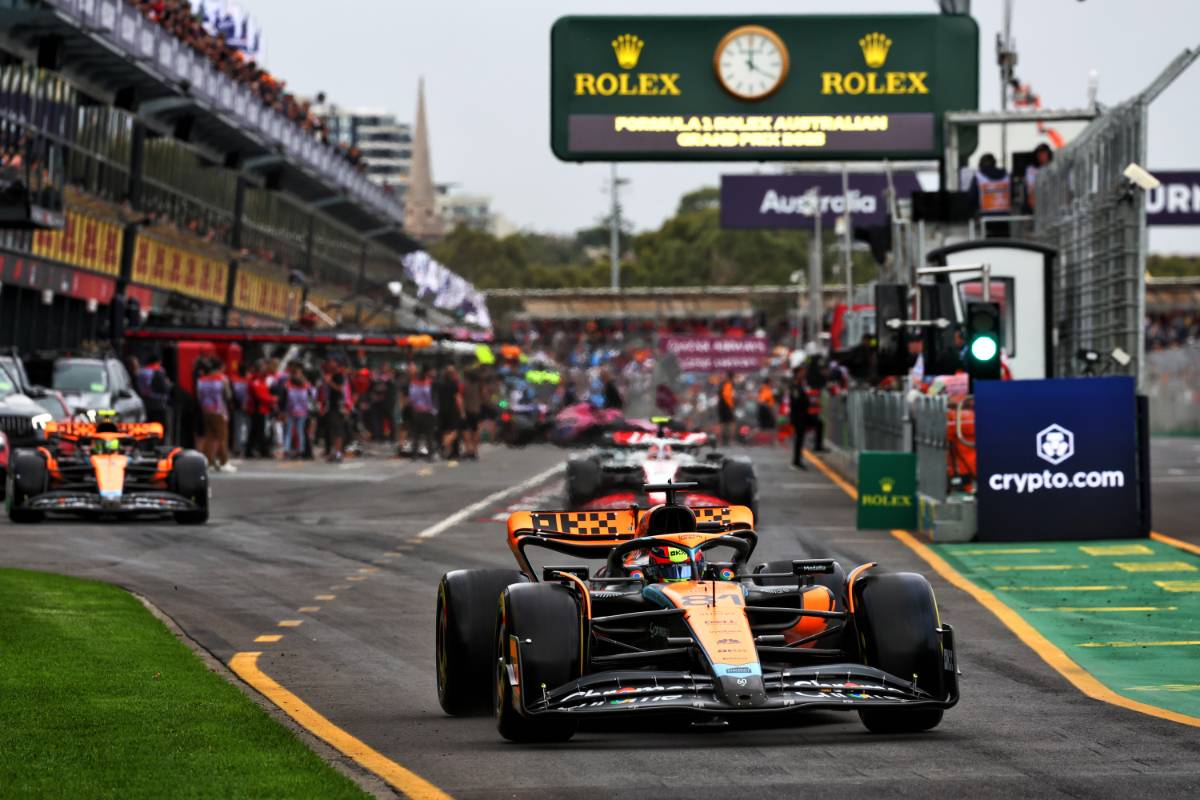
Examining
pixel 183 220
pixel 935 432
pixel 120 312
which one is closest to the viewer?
pixel 935 432

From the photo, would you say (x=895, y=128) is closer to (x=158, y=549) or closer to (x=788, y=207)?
(x=158, y=549)

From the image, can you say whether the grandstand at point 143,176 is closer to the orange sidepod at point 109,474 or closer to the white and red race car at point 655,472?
the orange sidepod at point 109,474

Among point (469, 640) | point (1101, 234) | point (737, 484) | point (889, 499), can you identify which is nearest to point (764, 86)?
point (1101, 234)

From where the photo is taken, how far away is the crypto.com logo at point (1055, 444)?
21.8 metres

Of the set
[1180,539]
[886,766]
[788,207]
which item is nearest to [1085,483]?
[1180,539]

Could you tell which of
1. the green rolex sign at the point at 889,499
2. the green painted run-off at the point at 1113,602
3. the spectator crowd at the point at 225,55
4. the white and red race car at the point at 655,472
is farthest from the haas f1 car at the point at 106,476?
the spectator crowd at the point at 225,55

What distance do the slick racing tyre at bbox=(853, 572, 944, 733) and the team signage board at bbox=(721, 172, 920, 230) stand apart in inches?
3269

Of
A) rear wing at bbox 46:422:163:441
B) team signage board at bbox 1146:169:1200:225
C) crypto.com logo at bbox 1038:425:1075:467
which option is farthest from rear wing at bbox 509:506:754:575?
team signage board at bbox 1146:169:1200:225

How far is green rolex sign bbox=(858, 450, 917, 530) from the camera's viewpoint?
973 inches

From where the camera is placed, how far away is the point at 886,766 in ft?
29.1

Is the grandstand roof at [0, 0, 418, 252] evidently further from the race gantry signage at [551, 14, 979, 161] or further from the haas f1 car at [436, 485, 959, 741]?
the haas f1 car at [436, 485, 959, 741]

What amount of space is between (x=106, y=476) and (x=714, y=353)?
153 feet

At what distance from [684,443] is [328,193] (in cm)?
5767

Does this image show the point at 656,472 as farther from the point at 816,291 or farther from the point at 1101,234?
the point at 816,291
